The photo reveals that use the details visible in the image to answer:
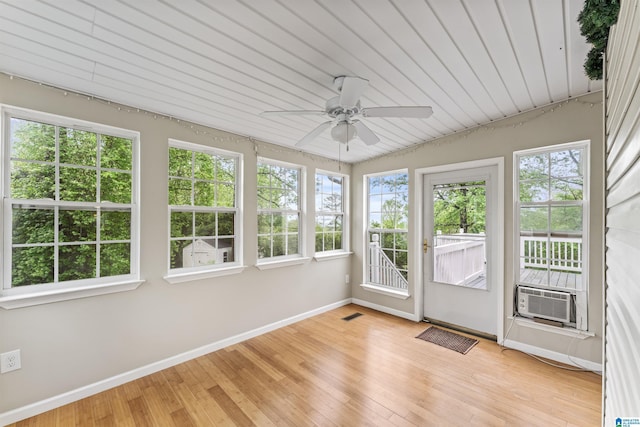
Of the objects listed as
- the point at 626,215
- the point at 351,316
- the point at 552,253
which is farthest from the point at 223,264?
the point at 552,253

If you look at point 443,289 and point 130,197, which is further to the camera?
point 443,289

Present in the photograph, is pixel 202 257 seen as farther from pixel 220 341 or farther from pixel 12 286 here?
pixel 12 286

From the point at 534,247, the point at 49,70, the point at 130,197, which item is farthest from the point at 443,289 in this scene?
the point at 49,70

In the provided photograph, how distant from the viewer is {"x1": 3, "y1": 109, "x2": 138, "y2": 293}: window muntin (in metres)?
2.02

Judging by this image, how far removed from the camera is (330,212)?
14.4 feet

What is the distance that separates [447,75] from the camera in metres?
2.04

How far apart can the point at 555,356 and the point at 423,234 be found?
177 cm

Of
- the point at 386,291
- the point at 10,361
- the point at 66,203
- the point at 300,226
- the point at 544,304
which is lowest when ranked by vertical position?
the point at 386,291

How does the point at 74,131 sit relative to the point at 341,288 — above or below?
above

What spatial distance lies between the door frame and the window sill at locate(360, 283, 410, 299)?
0.19 m

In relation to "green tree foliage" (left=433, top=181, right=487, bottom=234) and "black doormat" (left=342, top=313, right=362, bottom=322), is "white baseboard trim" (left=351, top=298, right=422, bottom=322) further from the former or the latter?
"green tree foliage" (left=433, top=181, right=487, bottom=234)

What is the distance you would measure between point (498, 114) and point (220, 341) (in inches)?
150

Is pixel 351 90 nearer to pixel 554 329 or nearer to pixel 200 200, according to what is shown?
pixel 200 200

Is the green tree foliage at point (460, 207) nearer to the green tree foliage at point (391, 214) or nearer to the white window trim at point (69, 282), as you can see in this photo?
the green tree foliage at point (391, 214)
